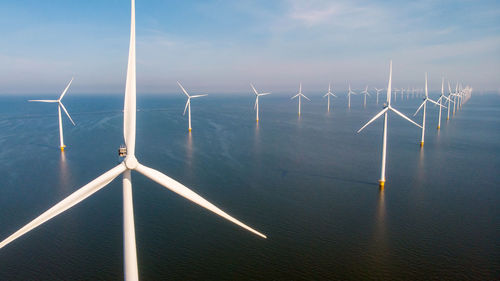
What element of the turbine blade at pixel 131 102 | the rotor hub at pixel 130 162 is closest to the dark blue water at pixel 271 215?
the rotor hub at pixel 130 162

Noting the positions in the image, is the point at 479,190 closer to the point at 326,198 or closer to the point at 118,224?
the point at 326,198

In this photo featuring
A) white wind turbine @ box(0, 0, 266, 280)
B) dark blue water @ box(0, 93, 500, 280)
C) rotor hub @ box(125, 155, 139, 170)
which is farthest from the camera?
dark blue water @ box(0, 93, 500, 280)

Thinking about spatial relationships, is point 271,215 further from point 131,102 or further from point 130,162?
point 131,102

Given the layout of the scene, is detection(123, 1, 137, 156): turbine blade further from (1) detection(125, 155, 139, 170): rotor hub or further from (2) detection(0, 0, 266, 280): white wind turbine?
(1) detection(125, 155, 139, 170): rotor hub

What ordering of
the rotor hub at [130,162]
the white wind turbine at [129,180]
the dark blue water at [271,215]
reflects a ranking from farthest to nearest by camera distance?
the dark blue water at [271,215] → the rotor hub at [130,162] → the white wind turbine at [129,180]

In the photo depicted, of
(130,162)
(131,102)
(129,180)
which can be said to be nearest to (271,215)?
(129,180)

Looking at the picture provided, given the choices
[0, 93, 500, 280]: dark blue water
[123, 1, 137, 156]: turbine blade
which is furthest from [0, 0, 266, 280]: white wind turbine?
[0, 93, 500, 280]: dark blue water

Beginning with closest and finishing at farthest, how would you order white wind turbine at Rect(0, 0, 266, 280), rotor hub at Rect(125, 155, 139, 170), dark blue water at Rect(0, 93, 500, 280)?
white wind turbine at Rect(0, 0, 266, 280), rotor hub at Rect(125, 155, 139, 170), dark blue water at Rect(0, 93, 500, 280)

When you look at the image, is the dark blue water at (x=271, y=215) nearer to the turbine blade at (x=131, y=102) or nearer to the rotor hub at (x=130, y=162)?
the rotor hub at (x=130, y=162)

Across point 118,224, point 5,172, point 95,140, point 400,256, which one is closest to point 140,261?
point 118,224
